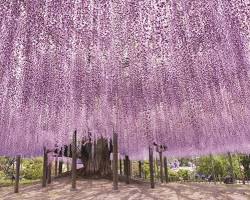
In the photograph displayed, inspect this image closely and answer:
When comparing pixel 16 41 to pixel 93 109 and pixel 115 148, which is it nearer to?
pixel 93 109

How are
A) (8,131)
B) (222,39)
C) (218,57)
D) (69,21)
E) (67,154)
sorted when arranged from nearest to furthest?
(69,21), (222,39), (218,57), (8,131), (67,154)

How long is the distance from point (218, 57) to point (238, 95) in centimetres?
326

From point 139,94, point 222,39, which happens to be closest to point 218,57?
point 222,39

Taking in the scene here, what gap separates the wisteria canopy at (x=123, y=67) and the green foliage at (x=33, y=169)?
1228cm

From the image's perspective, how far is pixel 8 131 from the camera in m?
16.3

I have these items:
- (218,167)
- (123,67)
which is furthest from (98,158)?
(218,167)

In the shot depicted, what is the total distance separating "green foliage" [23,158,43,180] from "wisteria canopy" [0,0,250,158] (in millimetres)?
12281

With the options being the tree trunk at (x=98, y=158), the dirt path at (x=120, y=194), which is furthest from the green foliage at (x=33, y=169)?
the dirt path at (x=120, y=194)

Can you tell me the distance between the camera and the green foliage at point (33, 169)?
1057 inches

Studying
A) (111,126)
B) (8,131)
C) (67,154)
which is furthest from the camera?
(67,154)

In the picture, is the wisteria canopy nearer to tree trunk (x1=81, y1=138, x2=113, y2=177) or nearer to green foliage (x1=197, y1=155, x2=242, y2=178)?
tree trunk (x1=81, y1=138, x2=113, y2=177)

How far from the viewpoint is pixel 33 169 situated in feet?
89.4

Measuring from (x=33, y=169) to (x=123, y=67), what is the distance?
19.9m

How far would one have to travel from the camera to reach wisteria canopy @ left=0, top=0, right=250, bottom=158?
7.90m
